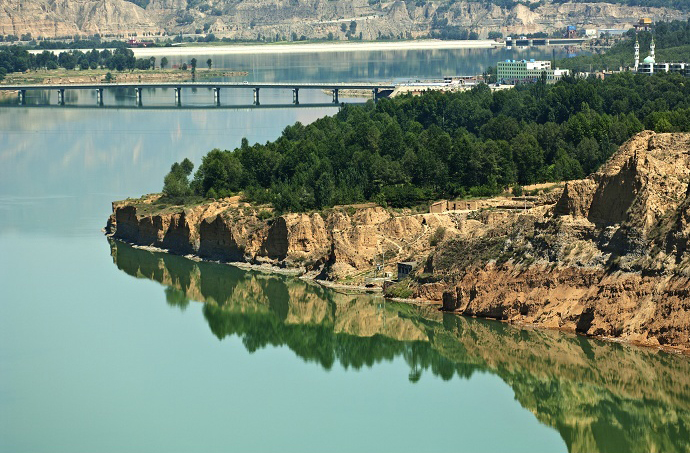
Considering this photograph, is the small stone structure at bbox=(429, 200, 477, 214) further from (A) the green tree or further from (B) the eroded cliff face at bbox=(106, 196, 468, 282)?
(A) the green tree

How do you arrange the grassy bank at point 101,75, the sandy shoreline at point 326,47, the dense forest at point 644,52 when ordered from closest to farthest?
1. the dense forest at point 644,52
2. the grassy bank at point 101,75
3. the sandy shoreline at point 326,47

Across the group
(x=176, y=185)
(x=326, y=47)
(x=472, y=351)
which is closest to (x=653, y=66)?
(x=176, y=185)

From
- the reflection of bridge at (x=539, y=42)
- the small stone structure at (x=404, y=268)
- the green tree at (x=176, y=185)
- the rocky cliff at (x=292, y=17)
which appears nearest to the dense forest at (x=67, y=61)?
the reflection of bridge at (x=539, y=42)

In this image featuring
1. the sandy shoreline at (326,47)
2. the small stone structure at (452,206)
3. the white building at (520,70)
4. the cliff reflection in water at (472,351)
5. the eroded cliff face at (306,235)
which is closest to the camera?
the cliff reflection in water at (472,351)

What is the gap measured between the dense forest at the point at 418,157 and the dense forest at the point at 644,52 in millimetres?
27384

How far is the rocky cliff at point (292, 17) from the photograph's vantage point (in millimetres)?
161875

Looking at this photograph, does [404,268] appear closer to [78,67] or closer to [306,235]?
[306,235]

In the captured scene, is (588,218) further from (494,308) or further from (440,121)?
(440,121)

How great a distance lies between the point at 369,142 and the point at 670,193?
14547mm

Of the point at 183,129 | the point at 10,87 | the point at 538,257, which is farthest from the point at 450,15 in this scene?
the point at 538,257

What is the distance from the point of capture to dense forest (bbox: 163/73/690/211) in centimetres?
3638

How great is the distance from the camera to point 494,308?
28.7 meters

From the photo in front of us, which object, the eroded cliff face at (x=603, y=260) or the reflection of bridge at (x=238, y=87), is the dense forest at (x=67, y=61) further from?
the eroded cliff face at (x=603, y=260)

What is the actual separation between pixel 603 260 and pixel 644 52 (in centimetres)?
5386
